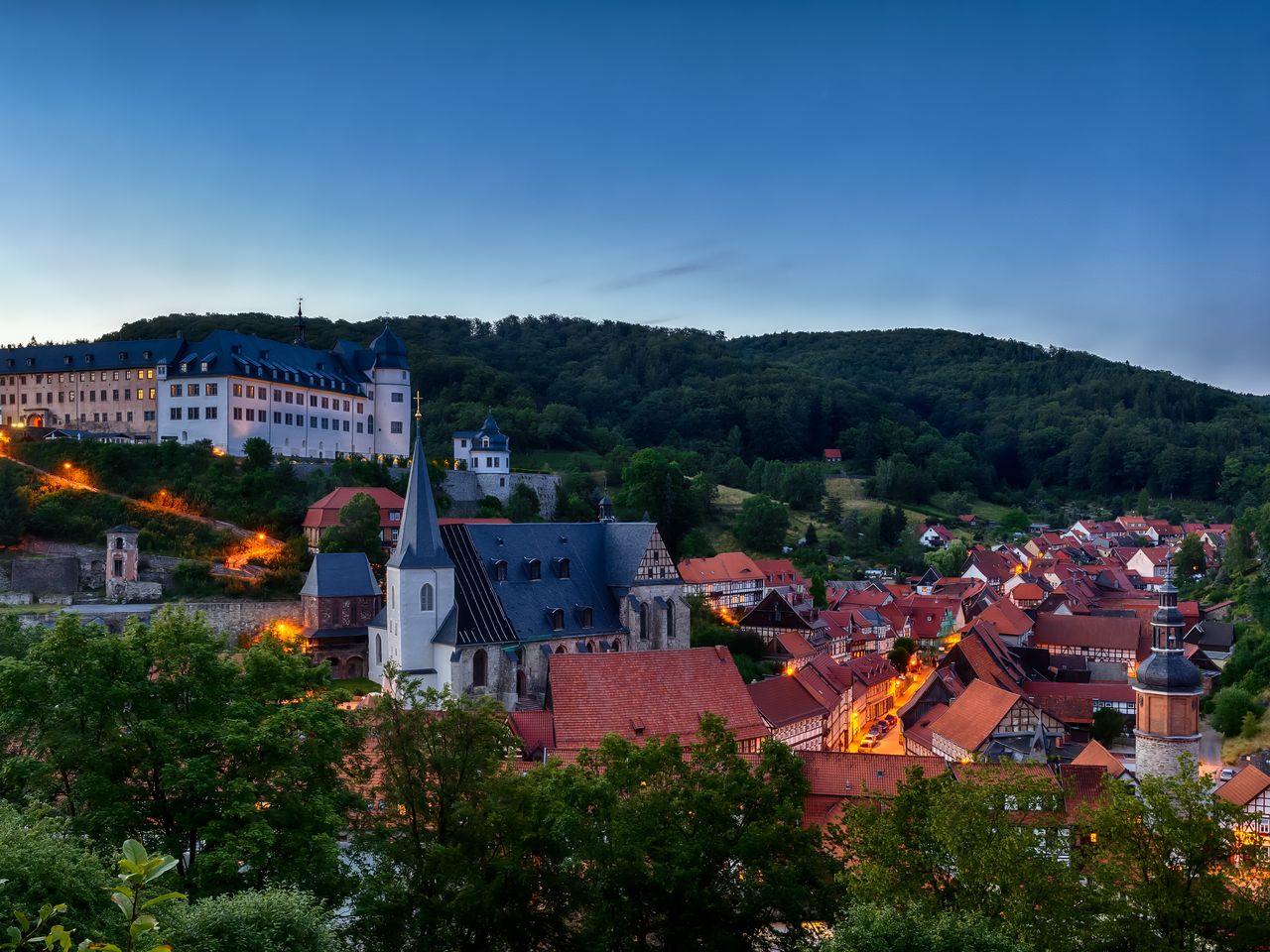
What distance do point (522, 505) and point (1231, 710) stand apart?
44185mm

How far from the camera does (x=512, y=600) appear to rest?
44438 mm

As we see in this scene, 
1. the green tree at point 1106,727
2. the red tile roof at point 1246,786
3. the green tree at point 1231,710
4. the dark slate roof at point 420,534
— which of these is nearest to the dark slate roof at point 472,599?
the dark slate roof at point 420,534

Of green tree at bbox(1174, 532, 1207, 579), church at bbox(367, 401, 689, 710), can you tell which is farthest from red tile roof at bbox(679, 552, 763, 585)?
green tree at bbox(1174, 532, 1207, 579)

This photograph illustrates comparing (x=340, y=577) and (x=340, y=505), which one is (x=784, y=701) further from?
(x=340, y=505)

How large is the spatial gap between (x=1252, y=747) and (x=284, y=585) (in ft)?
157

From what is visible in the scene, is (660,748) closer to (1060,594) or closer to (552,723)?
(552,723)

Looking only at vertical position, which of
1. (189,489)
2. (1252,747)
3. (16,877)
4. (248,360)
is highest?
(248,360)

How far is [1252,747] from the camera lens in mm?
47250

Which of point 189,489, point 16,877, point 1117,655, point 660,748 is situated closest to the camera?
point 16,877

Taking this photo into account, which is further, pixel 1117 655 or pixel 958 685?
pixel 1117 655

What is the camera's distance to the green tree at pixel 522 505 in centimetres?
7094

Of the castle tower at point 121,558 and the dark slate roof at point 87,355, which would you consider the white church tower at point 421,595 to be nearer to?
the castle tower at point 121,558

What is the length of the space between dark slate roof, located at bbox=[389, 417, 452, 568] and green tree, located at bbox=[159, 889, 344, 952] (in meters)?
28.2

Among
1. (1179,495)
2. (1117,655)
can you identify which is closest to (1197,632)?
(1117,655)
